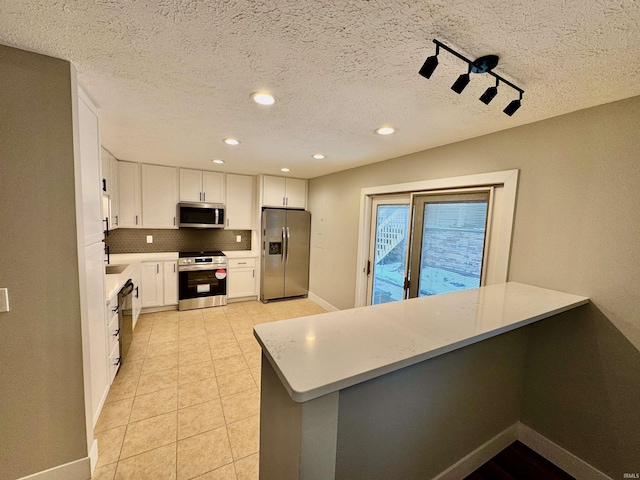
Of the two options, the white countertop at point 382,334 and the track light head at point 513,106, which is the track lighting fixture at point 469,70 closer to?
the track light head at point 513,106

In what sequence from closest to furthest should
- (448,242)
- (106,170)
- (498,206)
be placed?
(498,206), (448,242), (106,170)

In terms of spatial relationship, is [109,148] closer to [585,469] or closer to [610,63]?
[610,63]

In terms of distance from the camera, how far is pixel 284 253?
4.64 meters

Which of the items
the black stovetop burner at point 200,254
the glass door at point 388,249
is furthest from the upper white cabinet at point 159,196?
the glass door at point 388,249

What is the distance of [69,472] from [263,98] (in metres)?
2.43

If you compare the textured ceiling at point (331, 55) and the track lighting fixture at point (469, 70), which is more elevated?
the textured ceiling at point (331, 55)

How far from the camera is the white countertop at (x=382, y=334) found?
80 cm

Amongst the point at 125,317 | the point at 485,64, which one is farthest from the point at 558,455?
the point at 125,317

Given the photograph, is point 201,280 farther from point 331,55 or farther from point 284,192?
point 331,55

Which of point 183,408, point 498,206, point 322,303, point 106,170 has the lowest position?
point 183,408

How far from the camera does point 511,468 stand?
5.47 ft

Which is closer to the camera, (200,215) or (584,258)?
(584,258)

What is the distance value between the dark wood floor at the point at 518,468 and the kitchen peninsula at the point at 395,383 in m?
0.09

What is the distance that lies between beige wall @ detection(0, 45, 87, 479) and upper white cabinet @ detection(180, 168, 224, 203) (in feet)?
9.85
